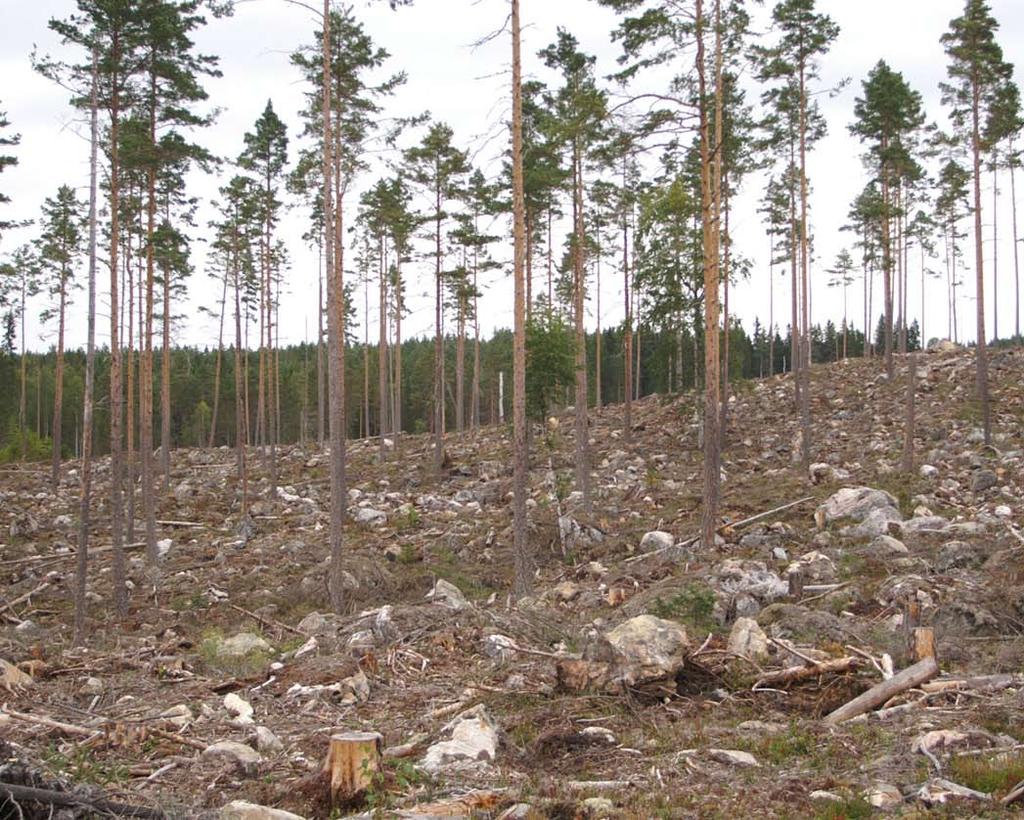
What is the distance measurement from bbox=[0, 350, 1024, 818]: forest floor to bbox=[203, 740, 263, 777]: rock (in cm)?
3

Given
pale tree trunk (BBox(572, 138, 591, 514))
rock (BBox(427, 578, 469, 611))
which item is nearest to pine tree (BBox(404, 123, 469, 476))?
pale tree trunk (BBox(572, 138, 591, 514))

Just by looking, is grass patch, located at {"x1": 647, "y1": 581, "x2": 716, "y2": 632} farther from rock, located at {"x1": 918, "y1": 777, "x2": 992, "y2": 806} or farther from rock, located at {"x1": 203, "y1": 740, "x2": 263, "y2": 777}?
rock, located at {"x1": 203, "y1": 740, "x2": 263, "y2": 777}

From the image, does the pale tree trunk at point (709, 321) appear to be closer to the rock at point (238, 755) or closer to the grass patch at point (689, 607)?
the grass patch at point (689, 607)

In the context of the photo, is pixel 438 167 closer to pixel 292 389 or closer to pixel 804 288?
pixel 804 288

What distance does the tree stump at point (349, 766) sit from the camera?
5004 mm

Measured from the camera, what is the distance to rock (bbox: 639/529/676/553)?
52.1 feet

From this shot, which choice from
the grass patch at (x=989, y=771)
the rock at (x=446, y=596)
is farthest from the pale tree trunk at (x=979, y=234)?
the grass patch at (x=989, y=771)

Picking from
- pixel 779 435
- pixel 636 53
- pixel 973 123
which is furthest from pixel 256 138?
pixel 973 123

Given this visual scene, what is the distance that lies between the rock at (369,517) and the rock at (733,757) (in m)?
17.5

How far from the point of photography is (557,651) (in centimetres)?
916

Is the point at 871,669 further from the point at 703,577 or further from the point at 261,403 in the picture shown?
the point at 261,403

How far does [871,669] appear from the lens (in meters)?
7.30

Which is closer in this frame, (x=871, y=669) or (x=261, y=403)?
(x=871, y=669)

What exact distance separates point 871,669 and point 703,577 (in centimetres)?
466
